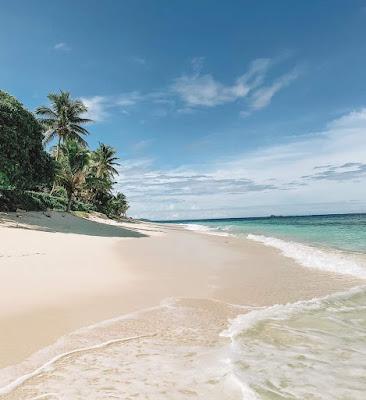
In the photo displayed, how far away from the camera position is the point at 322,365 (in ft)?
14.6

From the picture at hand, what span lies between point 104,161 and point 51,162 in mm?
31164

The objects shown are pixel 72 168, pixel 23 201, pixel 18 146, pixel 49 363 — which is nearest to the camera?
pixel 49 363

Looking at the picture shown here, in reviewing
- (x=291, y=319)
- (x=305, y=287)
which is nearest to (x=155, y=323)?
(x=291, y=319)

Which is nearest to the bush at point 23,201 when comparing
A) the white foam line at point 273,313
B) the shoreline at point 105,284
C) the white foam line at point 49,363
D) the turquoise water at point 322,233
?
the shoreline at point 105,284

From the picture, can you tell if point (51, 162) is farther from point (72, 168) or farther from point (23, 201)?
point (72, 168)

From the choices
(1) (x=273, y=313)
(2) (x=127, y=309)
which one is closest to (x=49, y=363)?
(2) (x=127, y=309)

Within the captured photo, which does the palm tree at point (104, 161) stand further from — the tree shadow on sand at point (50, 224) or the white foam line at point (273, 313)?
the white foam line at point (273, 313)

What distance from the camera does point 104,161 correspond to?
56312mm

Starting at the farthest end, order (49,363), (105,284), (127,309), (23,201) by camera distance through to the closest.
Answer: (23,201) < (105,284) < (127,309) < (49,363)

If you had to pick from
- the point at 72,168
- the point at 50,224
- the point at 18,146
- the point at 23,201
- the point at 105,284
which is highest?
the point at 72,168

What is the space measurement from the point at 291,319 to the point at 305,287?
127 inches

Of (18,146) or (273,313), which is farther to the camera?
(18,146)

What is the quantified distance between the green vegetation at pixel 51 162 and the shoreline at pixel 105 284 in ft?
28.5

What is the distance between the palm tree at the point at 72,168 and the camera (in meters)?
36.7
